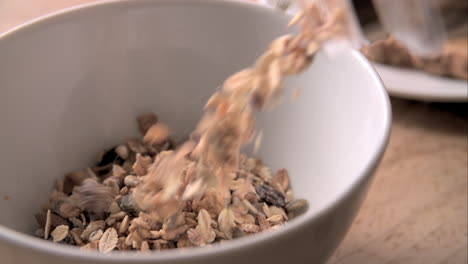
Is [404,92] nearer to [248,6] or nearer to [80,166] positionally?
[248,6]

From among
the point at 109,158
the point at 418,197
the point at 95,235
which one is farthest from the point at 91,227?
the point at 418,197

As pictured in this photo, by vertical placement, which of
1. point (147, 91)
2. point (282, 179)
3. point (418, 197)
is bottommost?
point (418, 197)

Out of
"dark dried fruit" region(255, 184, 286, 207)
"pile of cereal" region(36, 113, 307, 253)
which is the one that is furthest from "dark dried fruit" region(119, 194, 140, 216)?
"dark dried fruit" region(255, 184, 286, 207)

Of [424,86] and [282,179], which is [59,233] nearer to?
[282,179]

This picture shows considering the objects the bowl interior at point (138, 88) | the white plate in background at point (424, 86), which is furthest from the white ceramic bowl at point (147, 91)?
the white plate in background at point (424, 86)

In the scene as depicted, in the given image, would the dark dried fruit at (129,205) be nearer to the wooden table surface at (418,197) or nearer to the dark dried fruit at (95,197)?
the dark dried fruit at (95,197)

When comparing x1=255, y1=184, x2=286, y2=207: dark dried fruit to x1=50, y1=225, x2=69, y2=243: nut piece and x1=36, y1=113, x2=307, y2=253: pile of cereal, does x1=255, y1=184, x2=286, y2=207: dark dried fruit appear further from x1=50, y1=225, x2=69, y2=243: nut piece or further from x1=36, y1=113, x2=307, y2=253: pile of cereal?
x1=50, y1=225, x2=69, y2=243: nut piece
